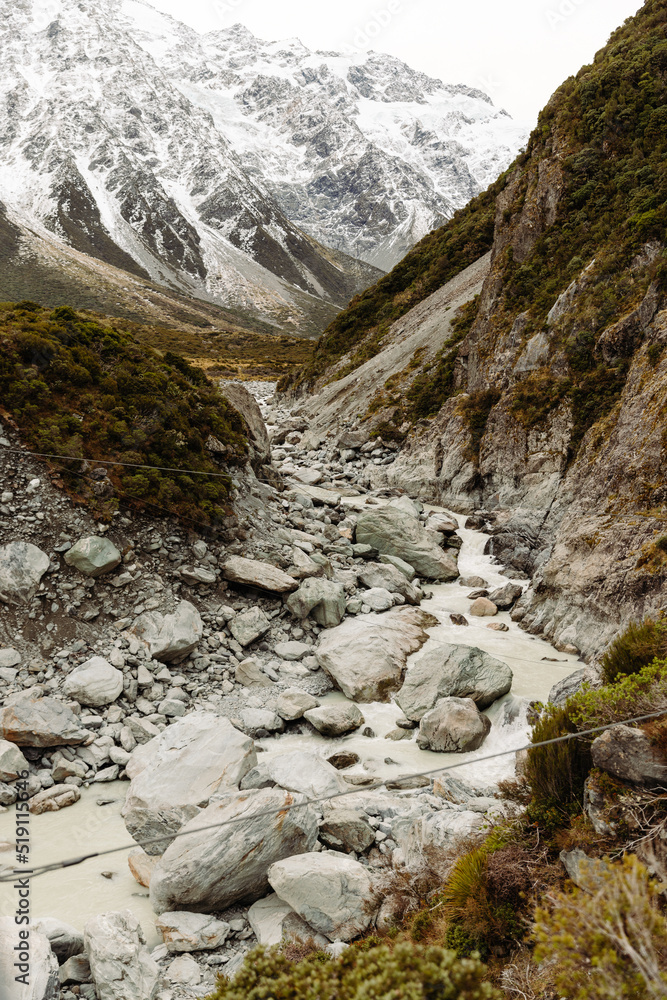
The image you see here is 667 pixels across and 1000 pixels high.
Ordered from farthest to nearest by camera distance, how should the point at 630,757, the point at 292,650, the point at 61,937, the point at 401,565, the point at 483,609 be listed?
1. the point at 401,565
2. the point at 483,609
3. the point at 292,650
4. the point at 61,937
5. the point at 630,757

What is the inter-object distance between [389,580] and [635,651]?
11158 millimetres

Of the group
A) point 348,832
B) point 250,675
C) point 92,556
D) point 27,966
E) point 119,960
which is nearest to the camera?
point 27,966

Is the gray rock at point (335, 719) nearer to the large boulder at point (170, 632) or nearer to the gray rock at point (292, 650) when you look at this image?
the gray rock at point (292, 650)

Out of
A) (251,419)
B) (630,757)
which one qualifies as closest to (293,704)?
(630,757)

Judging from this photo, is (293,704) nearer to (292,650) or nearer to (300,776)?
(292,650)

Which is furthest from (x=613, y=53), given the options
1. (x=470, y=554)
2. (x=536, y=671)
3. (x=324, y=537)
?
(x=536, y=671)

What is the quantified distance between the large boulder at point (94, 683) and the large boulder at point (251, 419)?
13.0 meters

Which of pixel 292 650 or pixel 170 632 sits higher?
pixel 292 650

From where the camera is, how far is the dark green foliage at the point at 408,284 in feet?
150

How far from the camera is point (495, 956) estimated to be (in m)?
5.49

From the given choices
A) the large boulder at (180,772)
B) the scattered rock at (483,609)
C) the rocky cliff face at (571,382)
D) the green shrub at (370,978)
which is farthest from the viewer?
the scattered rock at (483,609)

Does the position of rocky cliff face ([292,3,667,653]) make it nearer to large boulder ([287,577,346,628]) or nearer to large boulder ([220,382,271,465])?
large boulder ([287,577,346,628])

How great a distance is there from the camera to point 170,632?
45.7 ft

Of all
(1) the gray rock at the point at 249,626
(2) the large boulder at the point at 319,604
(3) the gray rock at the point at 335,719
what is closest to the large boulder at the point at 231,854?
(3) the gray rock at the point at 335,719
